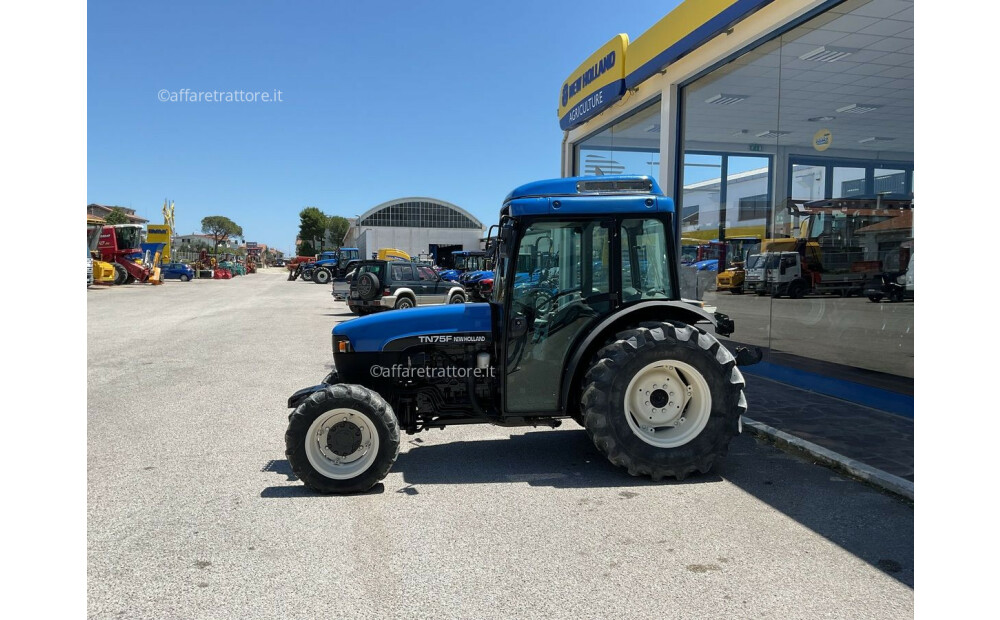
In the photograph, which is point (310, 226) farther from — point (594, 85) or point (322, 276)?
A: point (594, 85)

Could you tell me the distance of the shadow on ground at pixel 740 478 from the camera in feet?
12.5

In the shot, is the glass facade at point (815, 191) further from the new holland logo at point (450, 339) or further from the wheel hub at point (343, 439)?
the wheel hub at point (343, 439)

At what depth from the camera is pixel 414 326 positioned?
16.3ft

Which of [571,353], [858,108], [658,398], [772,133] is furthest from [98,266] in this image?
[658,398]

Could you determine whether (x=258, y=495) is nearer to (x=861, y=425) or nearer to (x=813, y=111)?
(x=861, y=425)

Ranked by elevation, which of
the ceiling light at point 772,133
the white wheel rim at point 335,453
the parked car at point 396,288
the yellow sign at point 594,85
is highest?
the yellow sign at point 594,85

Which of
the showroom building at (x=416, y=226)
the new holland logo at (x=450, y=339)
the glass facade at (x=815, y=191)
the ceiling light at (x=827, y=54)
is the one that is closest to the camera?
the new holland logo at (x=450, y=339)

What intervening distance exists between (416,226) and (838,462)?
83.6m

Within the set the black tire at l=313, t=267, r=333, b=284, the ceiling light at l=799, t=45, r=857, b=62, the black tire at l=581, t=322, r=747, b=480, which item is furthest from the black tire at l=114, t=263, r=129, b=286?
the black tire at l=581, t=322, r=747, b=480

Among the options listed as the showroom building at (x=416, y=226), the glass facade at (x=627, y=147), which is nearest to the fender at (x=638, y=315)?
the glass facade at (x=627, y=147)

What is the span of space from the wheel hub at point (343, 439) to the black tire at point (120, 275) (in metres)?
36.6

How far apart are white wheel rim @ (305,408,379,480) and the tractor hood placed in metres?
0.67

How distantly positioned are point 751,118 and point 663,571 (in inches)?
391

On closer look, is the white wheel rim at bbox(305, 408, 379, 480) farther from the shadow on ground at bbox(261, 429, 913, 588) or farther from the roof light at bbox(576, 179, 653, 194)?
the roof light at bbox(576, 179, 653, 194)
